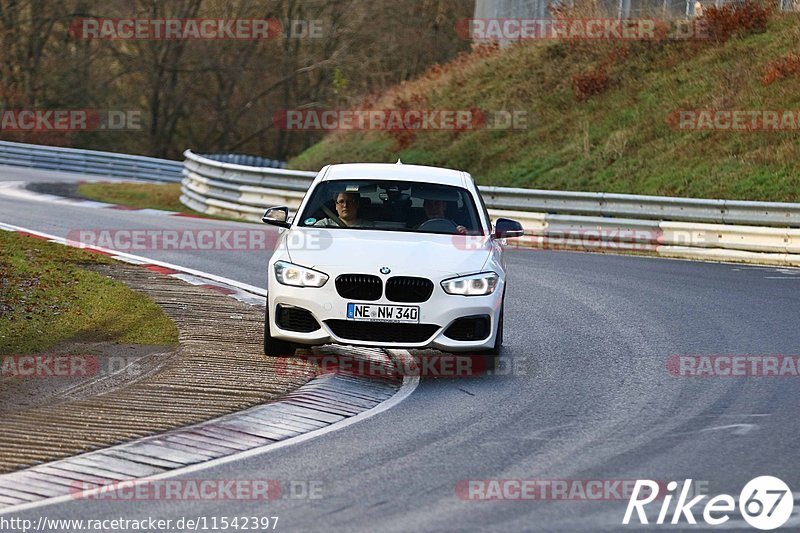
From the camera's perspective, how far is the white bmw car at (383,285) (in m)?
9.72

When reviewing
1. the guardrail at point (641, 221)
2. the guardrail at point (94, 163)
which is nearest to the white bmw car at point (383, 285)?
the guardrail at point (641, 221)

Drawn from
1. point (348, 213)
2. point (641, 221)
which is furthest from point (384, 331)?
point (641, 221)

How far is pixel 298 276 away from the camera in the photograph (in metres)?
9.91

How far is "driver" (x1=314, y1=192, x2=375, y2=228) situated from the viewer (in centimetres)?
1079

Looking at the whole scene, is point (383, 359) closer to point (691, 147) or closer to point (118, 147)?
point (691, 147)

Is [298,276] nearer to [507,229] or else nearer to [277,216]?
[277,216]

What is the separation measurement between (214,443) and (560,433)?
2192 millimetres

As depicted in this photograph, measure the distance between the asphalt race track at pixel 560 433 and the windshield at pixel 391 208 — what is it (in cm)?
134

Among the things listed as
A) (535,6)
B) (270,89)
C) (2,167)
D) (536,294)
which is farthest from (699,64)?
(270,89)

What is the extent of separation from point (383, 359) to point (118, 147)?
42247mm

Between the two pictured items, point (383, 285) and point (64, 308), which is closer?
point (383, 285)

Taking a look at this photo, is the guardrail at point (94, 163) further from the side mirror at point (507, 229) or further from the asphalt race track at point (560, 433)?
the side mirror at point (507, 229)

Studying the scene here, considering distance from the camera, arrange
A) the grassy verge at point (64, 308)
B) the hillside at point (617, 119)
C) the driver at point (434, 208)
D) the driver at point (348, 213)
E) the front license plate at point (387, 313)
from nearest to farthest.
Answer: the front license plate at point (387, 313), the driver at point (348, 213), the driver at point (434, 208), the grassy verge at point (64, 308), the hillside at point (617, 119)

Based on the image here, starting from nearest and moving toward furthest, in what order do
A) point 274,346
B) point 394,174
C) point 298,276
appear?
point 298,276
point 274,346
point 394,174
